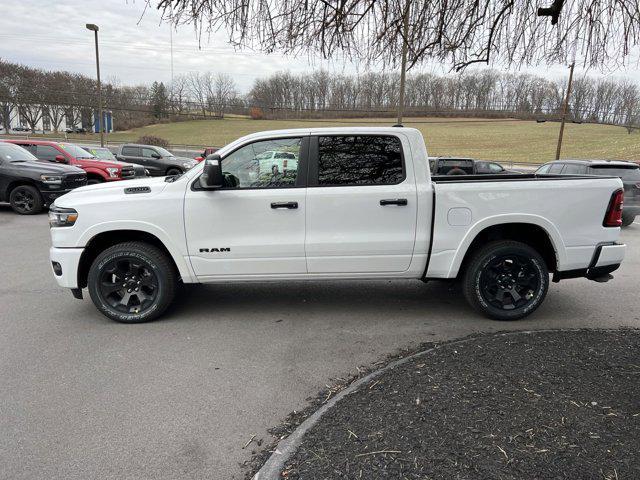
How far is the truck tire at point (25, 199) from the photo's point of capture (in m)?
12.0

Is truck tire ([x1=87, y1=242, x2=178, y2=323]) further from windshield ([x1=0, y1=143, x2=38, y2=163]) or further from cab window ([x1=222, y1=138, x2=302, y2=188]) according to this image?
windshield ([x1=0, y1=143, x2=38, y2=163])

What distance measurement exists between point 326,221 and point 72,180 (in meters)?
10.3

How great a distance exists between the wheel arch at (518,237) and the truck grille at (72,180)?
1100 cm

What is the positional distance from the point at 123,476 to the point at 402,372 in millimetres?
1978

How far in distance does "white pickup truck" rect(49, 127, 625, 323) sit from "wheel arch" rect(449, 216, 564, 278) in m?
0.02

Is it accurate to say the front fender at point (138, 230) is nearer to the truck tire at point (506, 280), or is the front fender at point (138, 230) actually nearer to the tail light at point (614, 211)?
the truck tire at point (506, 280)

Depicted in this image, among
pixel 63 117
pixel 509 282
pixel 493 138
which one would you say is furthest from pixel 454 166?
pixel 63 117

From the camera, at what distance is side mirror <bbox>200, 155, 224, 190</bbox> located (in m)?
4.42

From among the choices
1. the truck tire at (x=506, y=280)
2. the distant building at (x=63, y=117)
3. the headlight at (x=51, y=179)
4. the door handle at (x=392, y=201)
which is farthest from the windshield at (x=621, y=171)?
the distant building at (x=63, y=117)

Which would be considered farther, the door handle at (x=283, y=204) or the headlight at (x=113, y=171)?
the headlight at (x=113, y=171)

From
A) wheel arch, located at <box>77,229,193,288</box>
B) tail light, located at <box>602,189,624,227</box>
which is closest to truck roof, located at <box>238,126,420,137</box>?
wheel arch, located at <box>77,229,193,288</box>

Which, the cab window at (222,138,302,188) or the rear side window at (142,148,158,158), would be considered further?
the rear side window at (142,148,158,158)

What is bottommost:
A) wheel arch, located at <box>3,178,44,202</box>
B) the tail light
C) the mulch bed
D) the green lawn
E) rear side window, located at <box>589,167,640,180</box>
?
the mulch bed

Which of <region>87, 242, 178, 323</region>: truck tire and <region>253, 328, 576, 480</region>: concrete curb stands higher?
<region>87, 242, 178, 323</region>: truck tire
